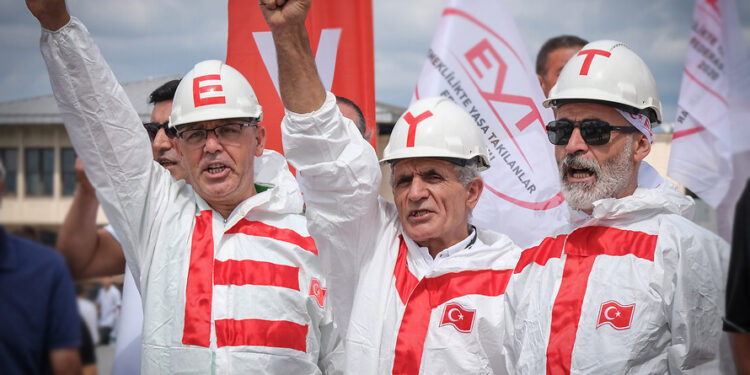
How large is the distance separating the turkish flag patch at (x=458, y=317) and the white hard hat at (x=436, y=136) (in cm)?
67

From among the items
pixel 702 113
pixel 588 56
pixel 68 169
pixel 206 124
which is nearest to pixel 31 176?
pixel 68 169

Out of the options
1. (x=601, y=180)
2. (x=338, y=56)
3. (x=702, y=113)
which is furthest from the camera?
(x=338, y=56)

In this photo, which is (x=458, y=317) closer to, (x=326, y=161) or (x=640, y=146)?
(x=326, y=161)

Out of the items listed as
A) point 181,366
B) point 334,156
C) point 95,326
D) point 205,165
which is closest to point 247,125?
point 205,165

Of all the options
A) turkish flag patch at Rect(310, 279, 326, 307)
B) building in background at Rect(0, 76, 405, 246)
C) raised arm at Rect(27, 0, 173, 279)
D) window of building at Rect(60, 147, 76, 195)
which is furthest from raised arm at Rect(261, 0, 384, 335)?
building in background at Rect(0, 76, 405, 246)

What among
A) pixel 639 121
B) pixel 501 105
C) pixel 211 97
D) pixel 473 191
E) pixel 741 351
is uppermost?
pixel 501 105

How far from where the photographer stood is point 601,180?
3189 mm

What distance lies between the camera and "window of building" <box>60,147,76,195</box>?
2.21 meters

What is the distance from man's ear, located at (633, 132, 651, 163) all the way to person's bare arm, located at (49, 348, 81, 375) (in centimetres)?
241

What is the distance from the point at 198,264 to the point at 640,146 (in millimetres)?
1972

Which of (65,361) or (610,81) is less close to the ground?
(610,81)

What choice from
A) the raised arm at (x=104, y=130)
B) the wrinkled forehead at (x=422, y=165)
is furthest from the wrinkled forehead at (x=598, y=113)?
the raised arm at (x=104, y=130)

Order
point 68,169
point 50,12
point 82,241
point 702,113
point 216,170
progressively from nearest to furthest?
point 82,241
point 68,169
point 50,12
point 216,170
point 702,113

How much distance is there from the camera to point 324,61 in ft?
16.5
